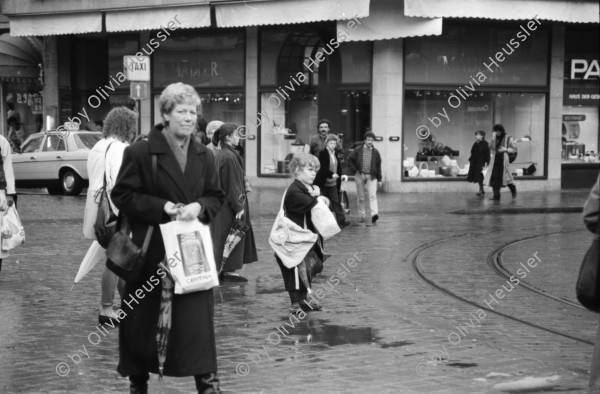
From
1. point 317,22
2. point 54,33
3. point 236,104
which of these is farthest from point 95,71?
point 317,22

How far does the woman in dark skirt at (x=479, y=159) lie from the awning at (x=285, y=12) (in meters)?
4.27

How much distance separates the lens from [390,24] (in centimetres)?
2538

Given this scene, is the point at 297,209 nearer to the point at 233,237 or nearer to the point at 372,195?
the point at 233,237

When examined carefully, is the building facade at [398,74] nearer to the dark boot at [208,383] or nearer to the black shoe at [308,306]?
the black shoe at [308,306]

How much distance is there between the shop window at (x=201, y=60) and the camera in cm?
2928

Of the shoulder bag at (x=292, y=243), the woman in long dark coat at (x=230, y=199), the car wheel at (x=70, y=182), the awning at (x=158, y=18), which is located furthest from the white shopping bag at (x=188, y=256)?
the awning at (x=158, y=18)

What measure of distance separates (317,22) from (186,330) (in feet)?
73.0

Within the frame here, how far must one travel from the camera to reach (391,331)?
8672 millimetres

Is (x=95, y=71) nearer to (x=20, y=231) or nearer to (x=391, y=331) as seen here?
(x=20, y=231)

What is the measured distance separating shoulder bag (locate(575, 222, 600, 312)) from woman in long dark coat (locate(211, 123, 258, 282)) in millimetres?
5489

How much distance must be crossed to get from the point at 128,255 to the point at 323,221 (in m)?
3.99

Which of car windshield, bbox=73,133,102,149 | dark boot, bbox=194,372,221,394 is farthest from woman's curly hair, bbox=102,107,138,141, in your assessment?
car windshield, bbox=73,133,102,149

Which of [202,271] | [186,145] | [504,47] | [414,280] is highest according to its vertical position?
[504,47]

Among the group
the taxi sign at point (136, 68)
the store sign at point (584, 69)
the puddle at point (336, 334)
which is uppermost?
the store sign at point (584, 69)
